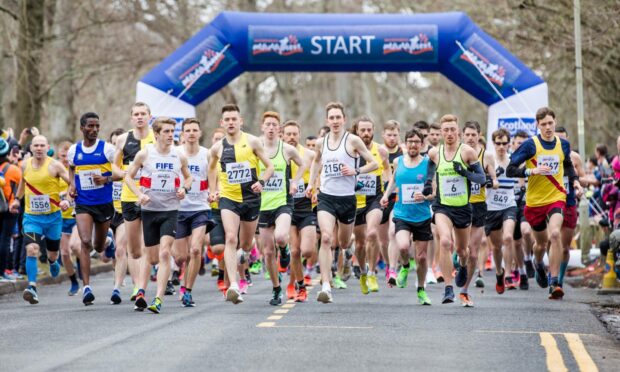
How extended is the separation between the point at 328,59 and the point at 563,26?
305 inches

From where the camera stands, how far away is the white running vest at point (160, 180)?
1400cm

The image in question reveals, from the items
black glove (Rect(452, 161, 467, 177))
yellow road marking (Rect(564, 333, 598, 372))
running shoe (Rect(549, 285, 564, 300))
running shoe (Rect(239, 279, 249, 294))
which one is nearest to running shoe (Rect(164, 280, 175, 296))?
running shoe (Rect(239, 279, 249, 294))

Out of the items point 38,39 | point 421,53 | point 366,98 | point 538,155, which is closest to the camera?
point 538,155

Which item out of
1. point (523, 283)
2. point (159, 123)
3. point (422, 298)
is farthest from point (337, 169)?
point (523, 283)

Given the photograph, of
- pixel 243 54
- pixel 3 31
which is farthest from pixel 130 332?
pixel 3 31

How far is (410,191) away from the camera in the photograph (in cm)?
1559

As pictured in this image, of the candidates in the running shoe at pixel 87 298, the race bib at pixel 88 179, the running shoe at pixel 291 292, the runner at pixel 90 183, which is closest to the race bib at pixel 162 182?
the runner at pixel 90 183

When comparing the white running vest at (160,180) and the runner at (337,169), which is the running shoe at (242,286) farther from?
the white running vest at (160,180)

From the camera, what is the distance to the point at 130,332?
11.5 m

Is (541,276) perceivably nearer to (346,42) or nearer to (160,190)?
(160,190)

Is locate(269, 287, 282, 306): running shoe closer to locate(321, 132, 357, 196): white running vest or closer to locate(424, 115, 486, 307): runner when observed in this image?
locate(321, 132, 357, 196): white running vest

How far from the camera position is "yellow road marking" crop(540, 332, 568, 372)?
935cm

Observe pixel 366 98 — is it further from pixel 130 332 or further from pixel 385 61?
pixel 130 332

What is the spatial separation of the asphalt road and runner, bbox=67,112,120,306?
86 centimetres
